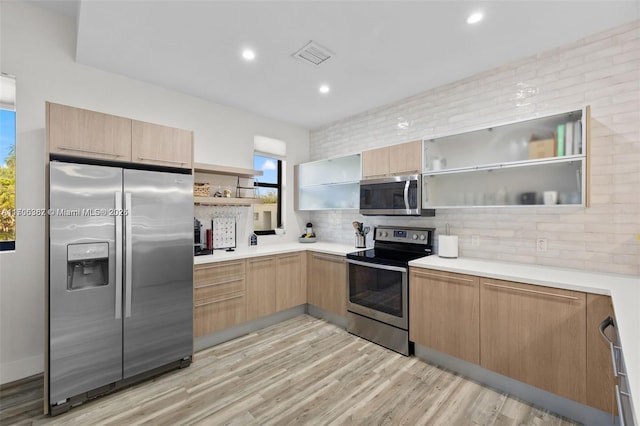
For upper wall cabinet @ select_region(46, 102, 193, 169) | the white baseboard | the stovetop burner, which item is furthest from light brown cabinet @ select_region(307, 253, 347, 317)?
the white baseboard

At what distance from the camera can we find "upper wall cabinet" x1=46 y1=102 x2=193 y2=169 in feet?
6.71

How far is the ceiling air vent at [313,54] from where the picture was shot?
2322mm

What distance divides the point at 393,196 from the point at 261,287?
188 cm

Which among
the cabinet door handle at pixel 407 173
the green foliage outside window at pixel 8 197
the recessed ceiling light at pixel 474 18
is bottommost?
the green foliage outside window at pixel 8 197

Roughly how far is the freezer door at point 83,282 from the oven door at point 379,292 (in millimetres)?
2236

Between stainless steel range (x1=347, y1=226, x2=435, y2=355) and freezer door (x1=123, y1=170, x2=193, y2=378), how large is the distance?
A: 5.71 ft

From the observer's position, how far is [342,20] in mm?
2008

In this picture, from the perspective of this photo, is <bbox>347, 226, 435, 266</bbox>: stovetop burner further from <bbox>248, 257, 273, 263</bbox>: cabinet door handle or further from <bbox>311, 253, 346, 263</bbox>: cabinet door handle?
<bbox>248, 257, 273, 263</bbox>: cabinet door handle

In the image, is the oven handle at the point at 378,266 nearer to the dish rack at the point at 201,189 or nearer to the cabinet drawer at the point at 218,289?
the cabinet drawer at the point at 218,289

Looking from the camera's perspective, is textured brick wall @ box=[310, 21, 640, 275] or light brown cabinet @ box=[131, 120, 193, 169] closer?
textured brick wall @ box=[310, 21, 640, 275]

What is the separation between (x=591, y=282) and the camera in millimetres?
1858

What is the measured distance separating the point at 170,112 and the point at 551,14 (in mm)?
3620

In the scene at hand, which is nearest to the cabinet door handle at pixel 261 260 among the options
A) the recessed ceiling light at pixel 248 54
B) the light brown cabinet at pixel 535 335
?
the recessed ceiling light at pixel 248 54

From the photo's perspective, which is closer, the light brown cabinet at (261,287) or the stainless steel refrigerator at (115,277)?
the stainless steel refrigerator at (115,277)
